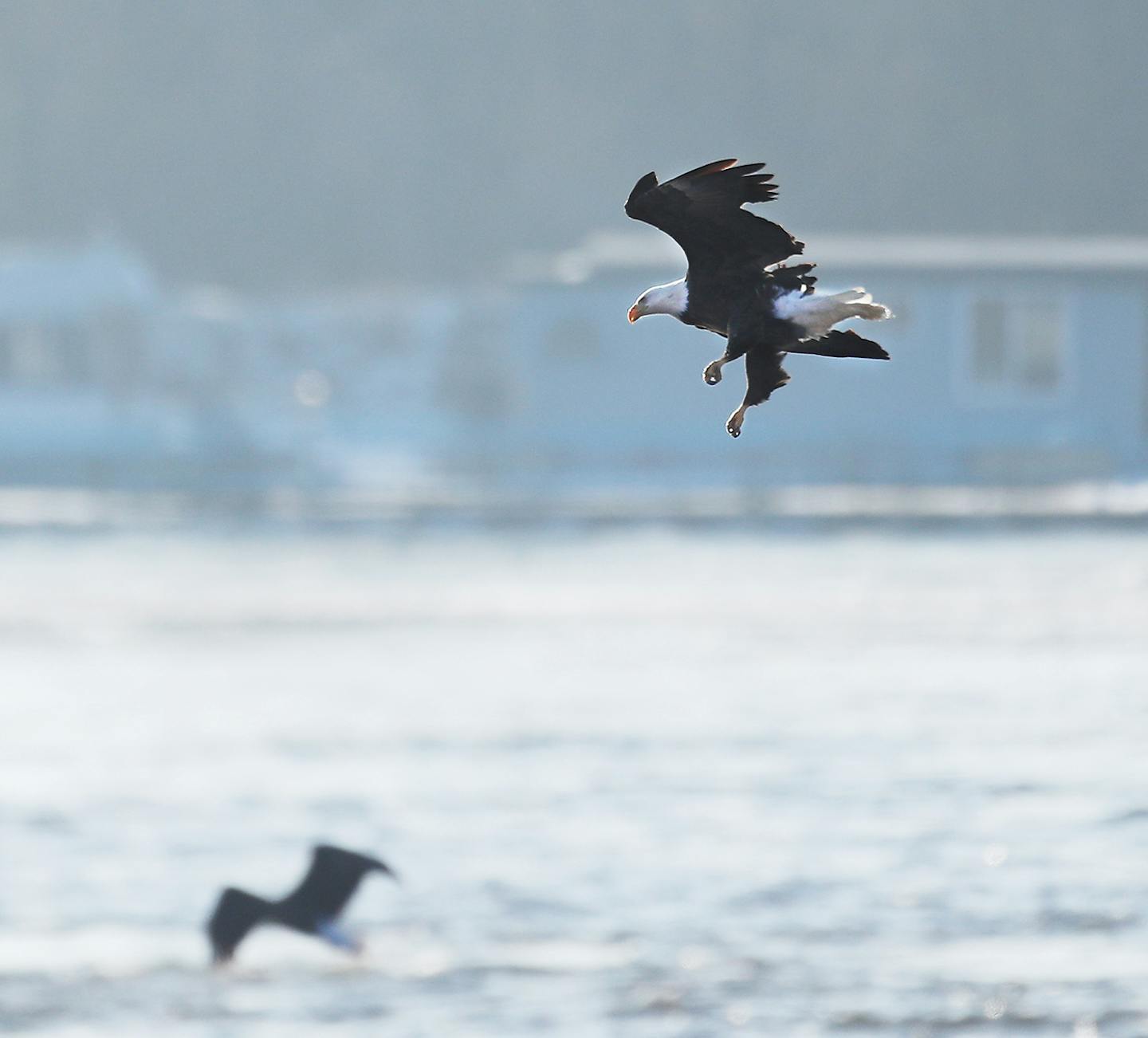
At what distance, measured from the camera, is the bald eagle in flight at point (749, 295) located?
338 cm

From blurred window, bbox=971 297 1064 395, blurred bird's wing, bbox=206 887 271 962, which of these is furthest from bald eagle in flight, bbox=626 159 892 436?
blurred window, bbox=971 297 1064 395

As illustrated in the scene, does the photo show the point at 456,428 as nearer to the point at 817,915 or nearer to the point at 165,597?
the point at 165,597

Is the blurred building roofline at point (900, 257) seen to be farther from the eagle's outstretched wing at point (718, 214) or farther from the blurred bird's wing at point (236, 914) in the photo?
the eagle's outstretched wing at point (718, 214)

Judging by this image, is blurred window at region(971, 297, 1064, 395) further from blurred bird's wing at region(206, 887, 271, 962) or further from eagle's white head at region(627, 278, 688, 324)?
eagle's white head at region(627, 278, 688, 324)

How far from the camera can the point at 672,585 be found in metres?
42.1

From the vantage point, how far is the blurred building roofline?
4747 cm

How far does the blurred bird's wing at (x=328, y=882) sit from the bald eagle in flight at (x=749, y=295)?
1570 cm

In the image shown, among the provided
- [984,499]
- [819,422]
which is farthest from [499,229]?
[984,499]

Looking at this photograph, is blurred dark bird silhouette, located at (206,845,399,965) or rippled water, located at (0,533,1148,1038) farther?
rippled water, located at (0,533,1148,1038)

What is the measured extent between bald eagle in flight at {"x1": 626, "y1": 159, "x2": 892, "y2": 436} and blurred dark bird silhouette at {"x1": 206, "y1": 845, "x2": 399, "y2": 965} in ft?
51.6

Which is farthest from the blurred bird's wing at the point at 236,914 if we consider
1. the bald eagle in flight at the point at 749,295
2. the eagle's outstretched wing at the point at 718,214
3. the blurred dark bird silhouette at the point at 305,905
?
the bald eagle in flight at the point at 749,295

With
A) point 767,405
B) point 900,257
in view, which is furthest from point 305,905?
point 900,257

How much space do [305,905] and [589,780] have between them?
29.2 feet

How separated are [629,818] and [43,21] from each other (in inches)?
2378
